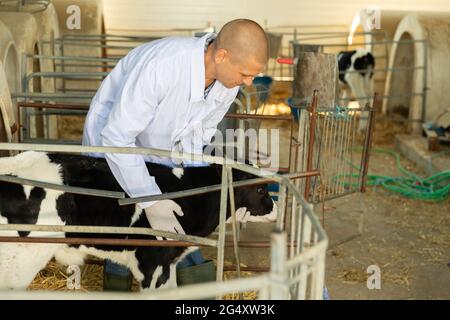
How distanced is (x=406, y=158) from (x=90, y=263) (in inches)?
216

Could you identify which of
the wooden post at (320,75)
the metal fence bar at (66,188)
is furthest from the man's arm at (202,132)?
the wooden post at (320,75)

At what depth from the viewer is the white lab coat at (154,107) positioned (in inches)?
139

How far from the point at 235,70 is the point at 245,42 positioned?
0.17m

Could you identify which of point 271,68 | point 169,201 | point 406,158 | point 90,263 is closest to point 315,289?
point 169,201

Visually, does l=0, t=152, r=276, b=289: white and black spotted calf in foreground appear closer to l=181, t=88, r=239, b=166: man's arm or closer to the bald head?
l=181, t=88, r=239, b=166: man's arm

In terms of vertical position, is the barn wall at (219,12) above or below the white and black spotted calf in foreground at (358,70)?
above

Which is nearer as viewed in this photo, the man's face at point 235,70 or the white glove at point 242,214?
the man's face at point 235,70

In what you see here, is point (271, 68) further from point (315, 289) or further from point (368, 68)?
point (315, 289)

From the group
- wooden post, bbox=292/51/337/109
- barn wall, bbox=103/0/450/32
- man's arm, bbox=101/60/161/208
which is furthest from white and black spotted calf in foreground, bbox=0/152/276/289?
barn wall, bbox=103/0/450/32

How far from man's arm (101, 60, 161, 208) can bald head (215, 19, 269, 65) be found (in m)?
0.42

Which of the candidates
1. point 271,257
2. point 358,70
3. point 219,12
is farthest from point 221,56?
point 219,12

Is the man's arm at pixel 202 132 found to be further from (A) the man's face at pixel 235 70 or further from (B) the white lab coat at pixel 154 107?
(A) the man's face at pixel 235 70

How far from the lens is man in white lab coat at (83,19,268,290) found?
351 centimetres

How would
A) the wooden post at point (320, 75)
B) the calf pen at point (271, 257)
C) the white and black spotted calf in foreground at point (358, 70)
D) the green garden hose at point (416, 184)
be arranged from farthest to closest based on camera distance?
the white and black spotted calf in foreground at point (358, 70), the green garden hose at point (416, 184), the wooden post at point (320, 75), the calf pen at point (271, 257)
